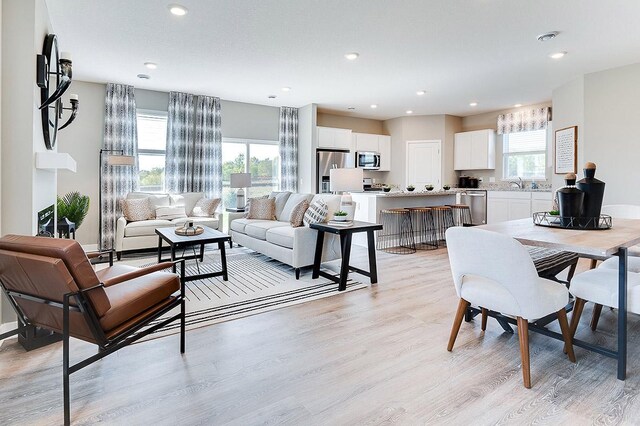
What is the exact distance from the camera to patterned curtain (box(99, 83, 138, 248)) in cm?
572

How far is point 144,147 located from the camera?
6199 mm

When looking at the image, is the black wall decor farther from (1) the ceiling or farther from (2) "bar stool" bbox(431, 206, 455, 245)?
(2) "bar stool" bbox(431, 206, 455, 245)

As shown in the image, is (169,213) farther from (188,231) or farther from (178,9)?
(178,9)

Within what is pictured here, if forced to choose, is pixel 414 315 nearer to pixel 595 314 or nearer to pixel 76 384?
pixel 595 314

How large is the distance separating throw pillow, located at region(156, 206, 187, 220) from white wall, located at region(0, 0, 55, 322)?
3.15 metres

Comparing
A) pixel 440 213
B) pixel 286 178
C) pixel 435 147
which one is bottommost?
pixel 440 213

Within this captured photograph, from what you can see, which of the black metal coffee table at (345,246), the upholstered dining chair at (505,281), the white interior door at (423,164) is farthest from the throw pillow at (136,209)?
the white interior door at (423,164)

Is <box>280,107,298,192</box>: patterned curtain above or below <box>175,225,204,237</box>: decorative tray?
above

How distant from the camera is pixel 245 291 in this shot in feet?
11.7

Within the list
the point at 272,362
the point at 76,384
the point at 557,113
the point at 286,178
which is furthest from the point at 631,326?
the point at 286,178

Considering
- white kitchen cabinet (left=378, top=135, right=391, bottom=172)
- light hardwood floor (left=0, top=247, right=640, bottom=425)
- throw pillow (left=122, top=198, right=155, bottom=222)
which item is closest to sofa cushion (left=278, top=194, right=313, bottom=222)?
throw pillow (left=122, top=198, right=155, bottom=222)

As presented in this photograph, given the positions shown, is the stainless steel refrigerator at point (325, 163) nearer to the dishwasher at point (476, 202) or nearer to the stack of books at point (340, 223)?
the dishwasher at point (476, 202)

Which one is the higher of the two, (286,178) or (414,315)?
(286,178)

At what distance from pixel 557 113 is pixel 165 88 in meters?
6.62
